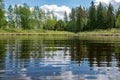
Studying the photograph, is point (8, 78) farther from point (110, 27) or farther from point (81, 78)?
point (110, 27)

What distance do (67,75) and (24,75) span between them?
2.68m

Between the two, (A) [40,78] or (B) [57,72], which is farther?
(B) [57,72]

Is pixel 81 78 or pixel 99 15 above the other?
pixel 99 15

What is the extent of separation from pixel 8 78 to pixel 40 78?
1.85 metres

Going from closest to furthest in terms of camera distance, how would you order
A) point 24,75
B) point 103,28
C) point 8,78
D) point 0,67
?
point 8,78 → point 24,75 → point 0,67 → point 103,28

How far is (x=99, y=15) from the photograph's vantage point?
19912cm

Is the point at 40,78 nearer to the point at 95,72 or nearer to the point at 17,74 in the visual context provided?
the point at 17,74

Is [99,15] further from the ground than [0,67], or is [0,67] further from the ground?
[99,15]

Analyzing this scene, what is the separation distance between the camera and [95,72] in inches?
843

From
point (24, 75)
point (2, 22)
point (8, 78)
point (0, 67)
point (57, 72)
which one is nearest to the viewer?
point (8, 78)

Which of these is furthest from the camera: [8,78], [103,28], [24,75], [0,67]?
[103,28]

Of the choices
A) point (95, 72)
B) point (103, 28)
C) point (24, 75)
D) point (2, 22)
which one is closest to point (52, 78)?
point (24, 75)

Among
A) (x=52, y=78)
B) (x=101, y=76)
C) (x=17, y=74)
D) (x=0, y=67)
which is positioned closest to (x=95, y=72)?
(x=101, y=76)

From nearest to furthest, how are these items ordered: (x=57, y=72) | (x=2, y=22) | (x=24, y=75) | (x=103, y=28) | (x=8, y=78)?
1. (x=8, y=78)
2. (x=24, y=75)
3. (x=57, y=72)
4. (x=2, y=22)
5. (x=103, y=28)
